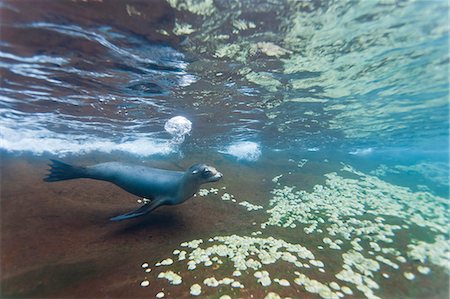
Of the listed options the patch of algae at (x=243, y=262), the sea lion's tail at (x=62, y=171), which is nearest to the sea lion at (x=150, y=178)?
the sea lion's tail at (x=62, y=171)

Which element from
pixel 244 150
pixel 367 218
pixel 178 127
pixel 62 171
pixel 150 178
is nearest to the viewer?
pixel 62 171

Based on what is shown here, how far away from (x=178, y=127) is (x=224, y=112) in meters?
4.76

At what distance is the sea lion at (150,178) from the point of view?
6258 millimetres

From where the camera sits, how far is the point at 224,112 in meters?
13.9

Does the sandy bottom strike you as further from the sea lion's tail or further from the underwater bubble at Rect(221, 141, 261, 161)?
the underwater bubble at Rect(221, 141, 261, 161)

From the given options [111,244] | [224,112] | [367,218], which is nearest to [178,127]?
[224,112]

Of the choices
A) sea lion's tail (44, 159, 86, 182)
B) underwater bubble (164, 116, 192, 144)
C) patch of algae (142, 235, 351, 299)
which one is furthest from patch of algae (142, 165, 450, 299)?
underwater bubble (164, 116, 192, 144)

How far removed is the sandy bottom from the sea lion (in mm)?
851

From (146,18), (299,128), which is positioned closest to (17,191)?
(146,18)

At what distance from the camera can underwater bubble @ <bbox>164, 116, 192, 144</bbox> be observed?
1548cm

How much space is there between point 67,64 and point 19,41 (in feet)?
4.43

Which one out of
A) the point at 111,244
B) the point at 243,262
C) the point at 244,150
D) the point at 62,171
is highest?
the point at 244,150

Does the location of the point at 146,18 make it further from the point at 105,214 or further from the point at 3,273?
the point at 3,273

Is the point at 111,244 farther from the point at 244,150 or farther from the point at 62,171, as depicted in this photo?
the point at 244,150
